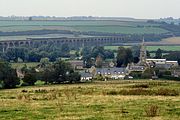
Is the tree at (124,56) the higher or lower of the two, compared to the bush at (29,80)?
lower

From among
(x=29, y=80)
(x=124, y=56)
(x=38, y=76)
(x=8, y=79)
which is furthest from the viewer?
(x=124, y=56)

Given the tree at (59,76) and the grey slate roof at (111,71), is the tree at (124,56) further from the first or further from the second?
the tree at (59,76)

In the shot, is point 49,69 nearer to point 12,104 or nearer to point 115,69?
point 115,69

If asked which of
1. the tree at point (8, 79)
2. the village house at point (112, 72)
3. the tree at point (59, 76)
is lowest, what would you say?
the village house at point (112, 72)

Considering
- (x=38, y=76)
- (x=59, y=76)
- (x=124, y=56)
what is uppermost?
(x=59, y=76)

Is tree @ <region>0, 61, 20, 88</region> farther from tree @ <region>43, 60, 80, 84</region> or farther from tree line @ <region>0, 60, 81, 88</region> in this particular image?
tree @ <region>43, 60, 80, 84</region>

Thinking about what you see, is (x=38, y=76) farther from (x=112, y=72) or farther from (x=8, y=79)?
(x=112, y=72)

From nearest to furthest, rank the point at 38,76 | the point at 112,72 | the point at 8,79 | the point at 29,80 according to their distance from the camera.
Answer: the point at 8,79 → the point at 29,80 → the point at 38,76 → the point at 112,72

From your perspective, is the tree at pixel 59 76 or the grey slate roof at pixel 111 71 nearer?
the tree at pixel 59 76

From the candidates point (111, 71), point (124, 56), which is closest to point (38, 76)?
point (111, 71)

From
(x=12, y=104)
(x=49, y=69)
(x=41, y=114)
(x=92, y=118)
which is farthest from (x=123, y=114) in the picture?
(x=49, y=69)

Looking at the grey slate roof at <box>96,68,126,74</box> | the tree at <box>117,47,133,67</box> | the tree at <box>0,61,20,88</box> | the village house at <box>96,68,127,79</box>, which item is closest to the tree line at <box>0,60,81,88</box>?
the tree at <box>0,61,20,88</box>

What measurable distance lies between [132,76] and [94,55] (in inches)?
2107

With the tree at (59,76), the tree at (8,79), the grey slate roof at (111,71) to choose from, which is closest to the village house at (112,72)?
the grey slate roof at (111,71)
